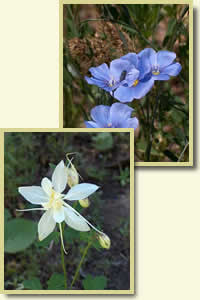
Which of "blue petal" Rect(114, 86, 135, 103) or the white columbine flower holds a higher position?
"blue petal" Rect(114, 86, 135, 103)

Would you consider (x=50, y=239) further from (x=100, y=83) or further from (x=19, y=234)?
(x=100, y=83)

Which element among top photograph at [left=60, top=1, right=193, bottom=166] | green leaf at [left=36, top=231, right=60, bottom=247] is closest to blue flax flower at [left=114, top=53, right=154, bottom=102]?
top photograph at [left=60, top=1, right=193, bottom=166]

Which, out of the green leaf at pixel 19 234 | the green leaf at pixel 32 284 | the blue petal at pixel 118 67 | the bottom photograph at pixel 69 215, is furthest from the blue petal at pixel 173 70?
the green leaf at pixel 32 284

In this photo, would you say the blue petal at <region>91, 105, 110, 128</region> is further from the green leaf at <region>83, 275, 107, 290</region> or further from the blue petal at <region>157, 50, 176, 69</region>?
the green leaf at <region>83, 275, 107, 290</region>

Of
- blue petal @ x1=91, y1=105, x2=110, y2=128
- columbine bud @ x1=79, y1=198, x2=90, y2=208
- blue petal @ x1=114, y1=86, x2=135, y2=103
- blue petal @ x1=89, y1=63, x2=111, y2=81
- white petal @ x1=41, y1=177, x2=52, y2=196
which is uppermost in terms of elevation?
blue petal @ x1=89, y1=63, x2=111, y2=81

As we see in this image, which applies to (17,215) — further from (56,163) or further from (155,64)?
(155,64)

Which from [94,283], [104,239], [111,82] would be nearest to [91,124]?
[111,82]
